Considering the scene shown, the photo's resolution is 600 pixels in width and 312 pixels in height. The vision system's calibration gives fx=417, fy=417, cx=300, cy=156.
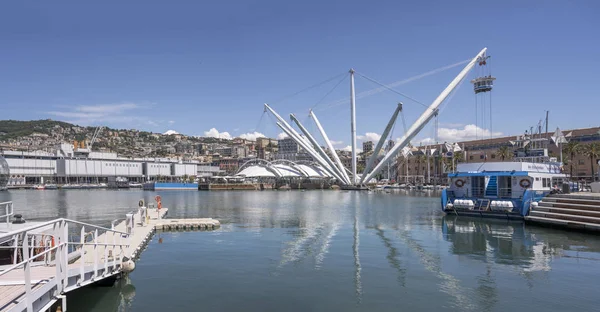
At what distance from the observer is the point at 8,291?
8836 millimetres

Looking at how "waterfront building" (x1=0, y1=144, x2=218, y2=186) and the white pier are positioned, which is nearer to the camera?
the white pier

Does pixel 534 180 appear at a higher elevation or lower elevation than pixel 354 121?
lower

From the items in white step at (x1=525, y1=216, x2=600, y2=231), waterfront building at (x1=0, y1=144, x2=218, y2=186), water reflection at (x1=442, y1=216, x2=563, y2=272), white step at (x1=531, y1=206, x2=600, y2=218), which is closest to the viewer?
water reflection at (x1=442, y1=216, x2=563, y2=272)

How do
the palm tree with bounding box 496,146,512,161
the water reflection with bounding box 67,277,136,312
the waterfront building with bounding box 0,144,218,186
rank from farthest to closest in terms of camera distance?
the waterfront building with bounding box 0,144,218,186 < the palm tree with bounding box 496,146,512,161 < the water reflection with bounding box 67,277,136,312

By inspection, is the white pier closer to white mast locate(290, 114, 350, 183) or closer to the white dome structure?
white mast locate(290, 114, 350, 183)

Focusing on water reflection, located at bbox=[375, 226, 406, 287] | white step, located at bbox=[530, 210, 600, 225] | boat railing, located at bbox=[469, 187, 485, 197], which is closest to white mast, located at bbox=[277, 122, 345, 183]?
boat railing, located at bbox=[469, 187, 485, 197]

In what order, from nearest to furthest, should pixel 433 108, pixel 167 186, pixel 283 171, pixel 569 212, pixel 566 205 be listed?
1. pixel 569 212
2. pixel 566 205
3. pixel 433 108
4. pixel 167 186
5. pixel 283 171

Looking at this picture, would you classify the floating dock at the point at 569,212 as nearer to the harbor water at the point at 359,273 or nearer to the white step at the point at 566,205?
the white step at the point at 566,205

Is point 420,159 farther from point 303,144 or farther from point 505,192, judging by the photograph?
point 505,192

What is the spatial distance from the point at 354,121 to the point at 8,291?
10474cm

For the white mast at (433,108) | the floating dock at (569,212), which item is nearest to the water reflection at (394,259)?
the floating dock at (569,212)

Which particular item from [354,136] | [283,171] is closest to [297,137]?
[354,136]

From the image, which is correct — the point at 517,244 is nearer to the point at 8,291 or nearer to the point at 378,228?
the point at 378,228

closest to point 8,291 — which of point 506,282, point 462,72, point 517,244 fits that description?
point 506,282
